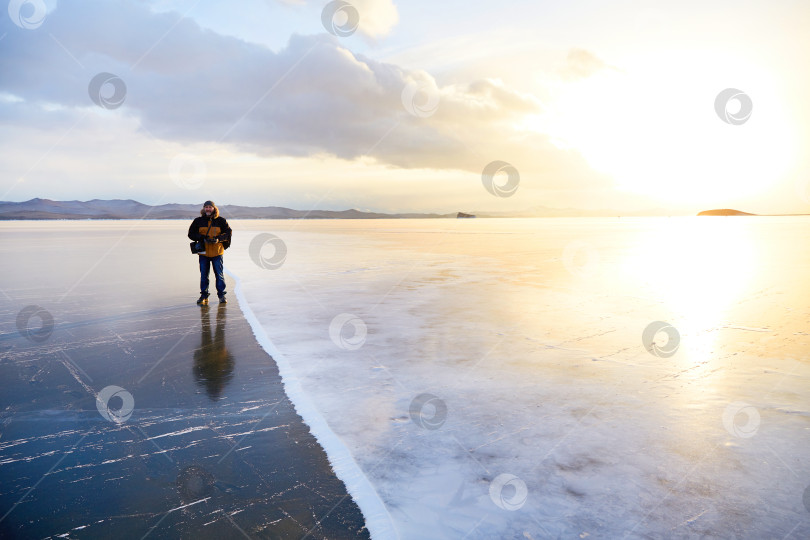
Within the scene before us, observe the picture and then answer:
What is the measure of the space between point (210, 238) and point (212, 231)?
14 centimetres

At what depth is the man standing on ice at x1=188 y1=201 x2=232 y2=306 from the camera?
9547mm

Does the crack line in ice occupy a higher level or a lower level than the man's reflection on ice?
higher

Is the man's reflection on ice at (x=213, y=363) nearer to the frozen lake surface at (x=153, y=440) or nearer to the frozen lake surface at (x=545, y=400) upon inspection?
the frozen lake surface at (x=153, y=440)

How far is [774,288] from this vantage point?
11.0m

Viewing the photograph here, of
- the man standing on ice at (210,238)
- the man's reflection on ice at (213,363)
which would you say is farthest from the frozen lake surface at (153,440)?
the man standing on ice at (210,238)

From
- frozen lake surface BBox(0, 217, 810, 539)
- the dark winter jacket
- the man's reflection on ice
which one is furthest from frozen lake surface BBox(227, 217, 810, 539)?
the dark winter jacket

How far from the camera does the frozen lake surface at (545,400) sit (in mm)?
2965

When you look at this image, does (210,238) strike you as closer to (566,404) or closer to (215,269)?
(215,269)

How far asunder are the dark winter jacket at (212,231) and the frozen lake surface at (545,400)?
3.95 ft

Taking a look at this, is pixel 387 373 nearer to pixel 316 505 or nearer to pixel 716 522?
pixel 316 505

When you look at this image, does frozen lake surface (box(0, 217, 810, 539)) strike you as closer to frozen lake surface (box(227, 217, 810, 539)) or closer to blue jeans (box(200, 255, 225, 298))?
frozen lake surface (box(227, 217, 810, 539))

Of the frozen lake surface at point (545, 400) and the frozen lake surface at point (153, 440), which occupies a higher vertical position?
the frozen lake surface at point (545, 400)

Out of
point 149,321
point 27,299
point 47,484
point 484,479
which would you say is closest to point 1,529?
point 47,484

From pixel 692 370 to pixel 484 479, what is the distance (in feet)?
11.4
